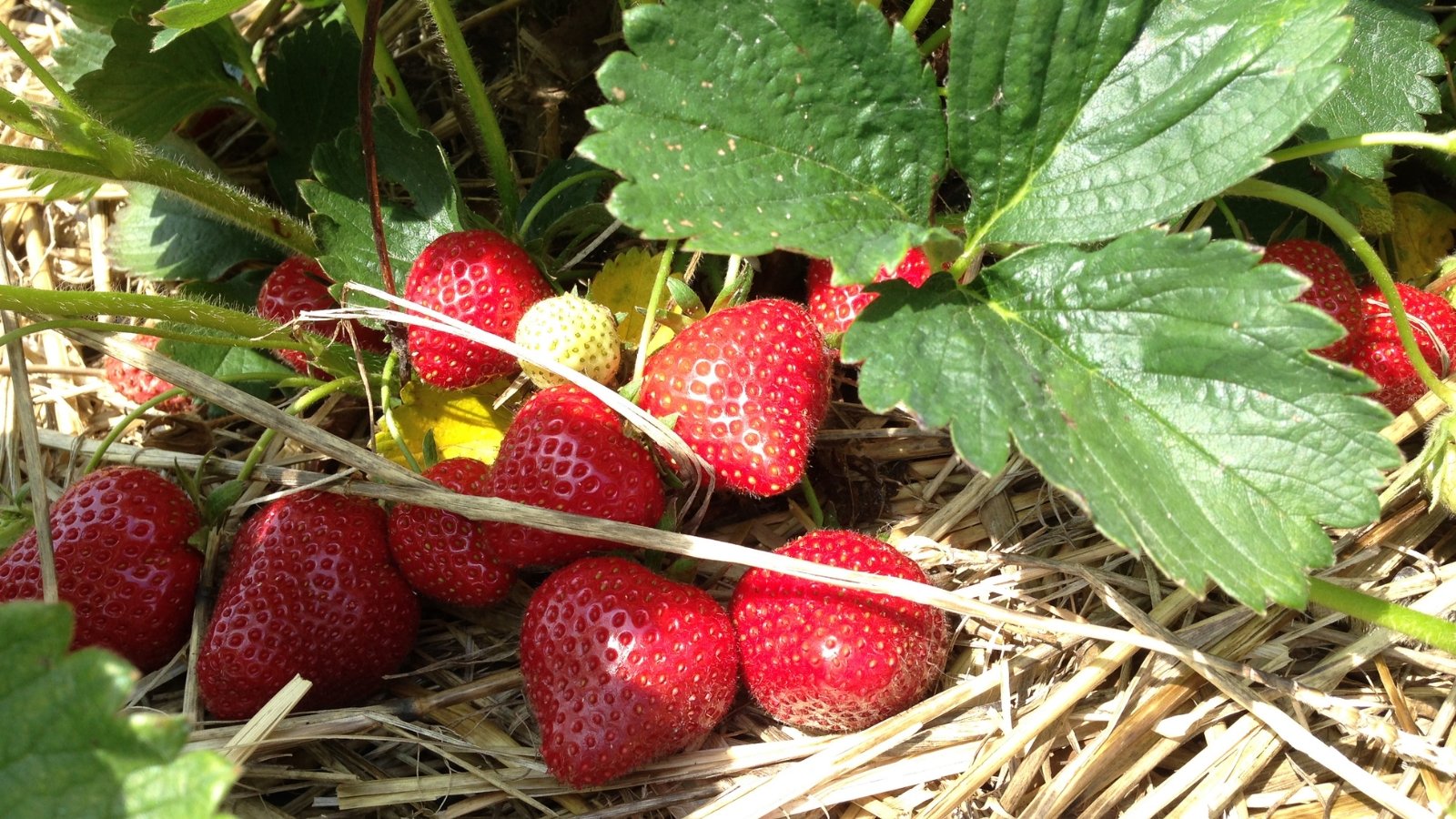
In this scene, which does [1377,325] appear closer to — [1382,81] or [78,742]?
[1382,81]

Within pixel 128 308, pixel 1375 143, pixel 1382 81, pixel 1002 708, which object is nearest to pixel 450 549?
pixel 128 308

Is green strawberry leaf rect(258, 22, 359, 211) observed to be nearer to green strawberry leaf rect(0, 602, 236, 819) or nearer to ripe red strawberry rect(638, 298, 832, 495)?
ripe red strawberry rect(638, 298, 832, 495)

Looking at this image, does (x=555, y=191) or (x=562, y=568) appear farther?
(x=555, y=191)

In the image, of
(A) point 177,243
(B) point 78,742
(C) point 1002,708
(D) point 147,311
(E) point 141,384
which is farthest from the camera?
(A) point 177,243

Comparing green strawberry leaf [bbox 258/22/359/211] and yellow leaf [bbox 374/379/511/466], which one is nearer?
yellow leaf [bbox 374/379/511/466]

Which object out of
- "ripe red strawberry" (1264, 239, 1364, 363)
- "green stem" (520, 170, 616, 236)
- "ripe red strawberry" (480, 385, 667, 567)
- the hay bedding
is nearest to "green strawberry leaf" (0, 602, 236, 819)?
the hay bedding
